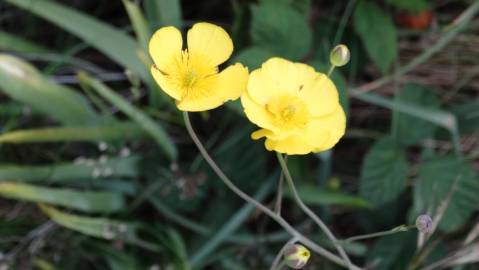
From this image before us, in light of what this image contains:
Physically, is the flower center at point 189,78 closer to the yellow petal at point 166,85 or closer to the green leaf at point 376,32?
the yellow petal at point 166,85

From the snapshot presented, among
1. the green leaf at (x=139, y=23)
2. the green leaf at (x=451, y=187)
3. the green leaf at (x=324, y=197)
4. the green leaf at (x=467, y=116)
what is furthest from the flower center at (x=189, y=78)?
the green leaf at (x=467, y=116)

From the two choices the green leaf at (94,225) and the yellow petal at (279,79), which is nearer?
the yellow petal at (279,79)

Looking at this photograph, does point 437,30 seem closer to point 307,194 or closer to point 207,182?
point 307,194

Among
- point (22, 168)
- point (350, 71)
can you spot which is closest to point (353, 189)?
point (350, 71)

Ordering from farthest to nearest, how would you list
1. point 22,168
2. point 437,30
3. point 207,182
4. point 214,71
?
point 437,30, point 207,182, point 22,168, point 214,71

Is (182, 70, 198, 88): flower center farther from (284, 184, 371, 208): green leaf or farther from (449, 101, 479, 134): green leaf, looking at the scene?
(449, 101, 479, 134): green leaf

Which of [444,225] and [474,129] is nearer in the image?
[444,225]
